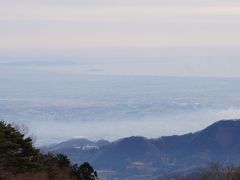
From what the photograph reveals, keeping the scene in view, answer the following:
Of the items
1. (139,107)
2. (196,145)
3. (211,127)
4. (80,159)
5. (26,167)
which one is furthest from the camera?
(139,107)

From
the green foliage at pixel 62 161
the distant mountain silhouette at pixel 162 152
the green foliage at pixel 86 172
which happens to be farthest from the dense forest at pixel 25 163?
the distant mountain silhouette at pixel 162 152

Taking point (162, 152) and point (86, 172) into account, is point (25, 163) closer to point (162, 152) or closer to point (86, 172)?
point (86, 172)

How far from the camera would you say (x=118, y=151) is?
114938mm

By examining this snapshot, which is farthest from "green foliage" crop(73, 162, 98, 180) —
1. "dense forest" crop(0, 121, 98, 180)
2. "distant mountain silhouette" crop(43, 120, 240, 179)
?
"distant mountain silhouette" crop(43, 120, 240, 179)

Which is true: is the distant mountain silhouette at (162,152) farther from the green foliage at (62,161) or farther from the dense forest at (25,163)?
the dense forest at (25,163)

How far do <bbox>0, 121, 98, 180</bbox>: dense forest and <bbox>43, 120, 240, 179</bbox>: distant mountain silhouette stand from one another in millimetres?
66678

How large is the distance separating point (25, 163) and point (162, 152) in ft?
295

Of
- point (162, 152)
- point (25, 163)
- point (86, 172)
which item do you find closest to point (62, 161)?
point (86, 172)

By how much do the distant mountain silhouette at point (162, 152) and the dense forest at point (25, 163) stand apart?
2625 inches

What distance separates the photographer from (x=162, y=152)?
11919cm

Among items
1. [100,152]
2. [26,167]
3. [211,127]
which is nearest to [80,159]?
[100,152]

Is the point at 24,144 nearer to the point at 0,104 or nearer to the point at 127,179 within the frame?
the point at 127,179

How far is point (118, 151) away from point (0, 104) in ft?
239

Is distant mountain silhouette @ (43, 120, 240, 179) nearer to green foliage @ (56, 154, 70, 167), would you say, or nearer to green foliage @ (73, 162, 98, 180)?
green foliage @ (73, 162, 98, 180)
